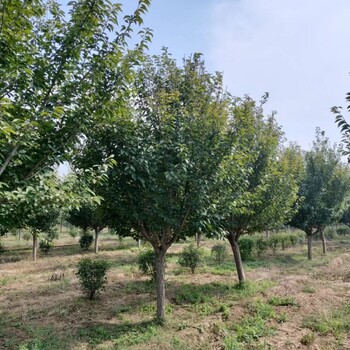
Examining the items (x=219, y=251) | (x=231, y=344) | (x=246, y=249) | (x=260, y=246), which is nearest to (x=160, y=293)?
(x=231, y=344)

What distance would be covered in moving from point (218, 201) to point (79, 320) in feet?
15.7

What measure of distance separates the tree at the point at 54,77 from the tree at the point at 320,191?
16626 millimetres

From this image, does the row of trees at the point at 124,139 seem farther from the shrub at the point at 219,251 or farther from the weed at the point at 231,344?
the shrub at the point at 219,251

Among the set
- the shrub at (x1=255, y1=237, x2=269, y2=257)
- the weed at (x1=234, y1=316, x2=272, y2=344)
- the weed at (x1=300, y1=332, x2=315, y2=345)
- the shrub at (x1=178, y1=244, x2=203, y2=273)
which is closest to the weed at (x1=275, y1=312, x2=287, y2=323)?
the weed at (x1=234, y1=316, x2=272, y2=344)

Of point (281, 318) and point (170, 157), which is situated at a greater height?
point (170, 157)

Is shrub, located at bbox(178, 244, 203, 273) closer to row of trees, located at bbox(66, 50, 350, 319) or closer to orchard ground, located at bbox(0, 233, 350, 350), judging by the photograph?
orchard ground, located at bbox(0, 233, 350, 350)

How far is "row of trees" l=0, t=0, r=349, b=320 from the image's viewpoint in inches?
153

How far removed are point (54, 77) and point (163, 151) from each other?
117 inches

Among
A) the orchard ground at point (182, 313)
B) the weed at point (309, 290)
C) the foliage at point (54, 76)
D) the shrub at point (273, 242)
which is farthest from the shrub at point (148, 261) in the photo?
the shrub at point (273, 242)

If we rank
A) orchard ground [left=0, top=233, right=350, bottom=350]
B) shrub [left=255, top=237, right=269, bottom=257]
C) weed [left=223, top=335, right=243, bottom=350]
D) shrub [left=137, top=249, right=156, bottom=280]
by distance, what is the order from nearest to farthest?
weed [left=223, top=335, right=243, bottom=350]
orchard ground [left=0, top=233, right=350, bottom=350]
shrub [left=137, top=249, right=156, bottom=280]
shrub [left=255, top=237, right=269, bottom=257]

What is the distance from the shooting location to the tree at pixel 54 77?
145 inches

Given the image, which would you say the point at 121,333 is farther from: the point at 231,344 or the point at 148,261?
the point at 148,261

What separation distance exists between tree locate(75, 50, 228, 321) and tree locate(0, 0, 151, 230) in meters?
1.60

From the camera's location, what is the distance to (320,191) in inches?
750
